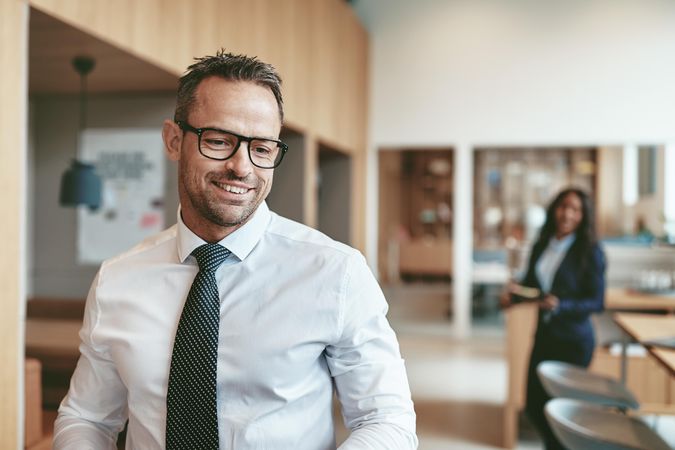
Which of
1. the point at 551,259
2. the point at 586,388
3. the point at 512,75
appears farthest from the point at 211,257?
the point at 512,75

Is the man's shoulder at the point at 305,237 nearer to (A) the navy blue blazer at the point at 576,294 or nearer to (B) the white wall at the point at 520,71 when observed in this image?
(A) the navy blue blazer at the point at 576,294

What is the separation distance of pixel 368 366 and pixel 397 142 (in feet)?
22.3

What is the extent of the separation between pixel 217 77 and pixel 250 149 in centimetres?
15

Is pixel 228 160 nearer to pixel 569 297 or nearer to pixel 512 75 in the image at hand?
pixel 569 297

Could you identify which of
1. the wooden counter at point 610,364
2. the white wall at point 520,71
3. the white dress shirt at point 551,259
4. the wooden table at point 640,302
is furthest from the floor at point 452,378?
the white wall at point 520,71

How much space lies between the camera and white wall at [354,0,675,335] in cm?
727

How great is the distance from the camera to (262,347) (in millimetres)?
1243

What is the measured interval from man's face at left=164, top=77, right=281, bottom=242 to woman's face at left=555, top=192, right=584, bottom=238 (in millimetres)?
2721

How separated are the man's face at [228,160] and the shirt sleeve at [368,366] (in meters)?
0.25

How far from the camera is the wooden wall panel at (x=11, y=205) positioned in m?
2.28

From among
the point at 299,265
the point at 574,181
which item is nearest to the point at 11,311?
the point at 299,265

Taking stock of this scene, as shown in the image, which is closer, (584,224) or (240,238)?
(240,238)

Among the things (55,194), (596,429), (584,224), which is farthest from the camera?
(55,194)

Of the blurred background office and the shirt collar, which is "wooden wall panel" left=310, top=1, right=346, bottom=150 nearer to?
the blurred background office
